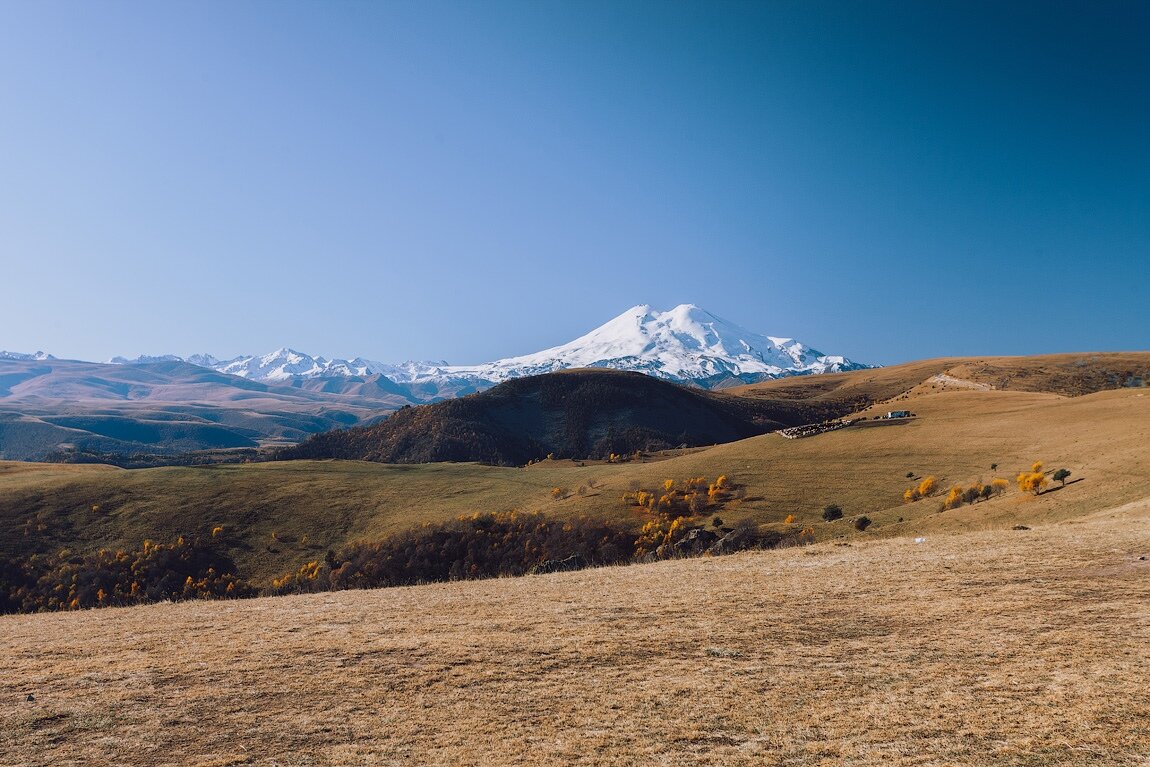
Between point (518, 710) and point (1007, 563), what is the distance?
16886mm

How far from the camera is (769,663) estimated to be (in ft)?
43.3

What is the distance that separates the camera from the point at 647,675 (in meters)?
12.9

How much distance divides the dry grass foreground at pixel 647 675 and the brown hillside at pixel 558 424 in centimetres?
12233

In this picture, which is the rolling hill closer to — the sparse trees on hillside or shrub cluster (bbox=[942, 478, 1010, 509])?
the sparse trees on hillside

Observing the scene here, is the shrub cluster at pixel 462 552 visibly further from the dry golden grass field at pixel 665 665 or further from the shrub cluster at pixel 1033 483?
the shrub cluster at pixel 1033 483

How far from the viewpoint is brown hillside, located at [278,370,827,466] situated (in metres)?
154

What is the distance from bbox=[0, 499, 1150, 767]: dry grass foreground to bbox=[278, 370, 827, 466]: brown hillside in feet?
401

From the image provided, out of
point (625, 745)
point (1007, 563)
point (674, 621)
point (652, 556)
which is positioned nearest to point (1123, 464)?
point (1007, 563)

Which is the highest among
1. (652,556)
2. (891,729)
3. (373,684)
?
(891,729)

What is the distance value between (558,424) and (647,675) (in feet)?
528

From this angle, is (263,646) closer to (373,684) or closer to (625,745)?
(373,684)

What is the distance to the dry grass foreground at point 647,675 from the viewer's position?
32.0 ft

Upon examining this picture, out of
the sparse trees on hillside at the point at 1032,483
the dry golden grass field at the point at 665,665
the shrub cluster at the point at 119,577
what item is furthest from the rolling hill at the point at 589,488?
the dry golden grass field at the point at 665,665

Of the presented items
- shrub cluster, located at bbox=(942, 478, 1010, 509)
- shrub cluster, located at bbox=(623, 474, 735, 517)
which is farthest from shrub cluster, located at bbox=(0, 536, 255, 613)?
shrub cluster, located at bbox=(942, 478, 1010, 509)
